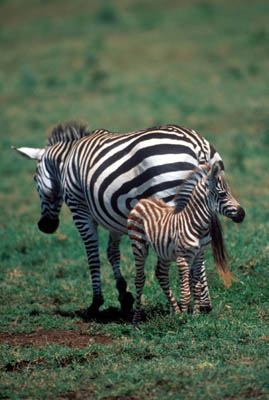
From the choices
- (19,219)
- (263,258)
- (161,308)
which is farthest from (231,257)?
(19,219)

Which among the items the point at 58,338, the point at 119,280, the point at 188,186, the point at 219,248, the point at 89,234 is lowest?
the point at 58,338

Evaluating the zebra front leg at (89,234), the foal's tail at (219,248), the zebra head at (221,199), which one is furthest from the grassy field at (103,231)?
the zebra head at (221,199)

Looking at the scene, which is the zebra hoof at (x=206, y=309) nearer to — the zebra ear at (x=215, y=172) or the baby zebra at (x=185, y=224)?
the baby zebra at (x=185, y=224)

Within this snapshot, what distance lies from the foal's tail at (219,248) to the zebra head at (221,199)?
40 cm

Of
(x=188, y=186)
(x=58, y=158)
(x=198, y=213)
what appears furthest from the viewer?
(x=58, y=158)

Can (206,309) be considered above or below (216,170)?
below

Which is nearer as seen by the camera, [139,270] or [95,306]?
[139,270]

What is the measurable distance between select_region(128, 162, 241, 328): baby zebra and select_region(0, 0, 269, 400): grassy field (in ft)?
1.45

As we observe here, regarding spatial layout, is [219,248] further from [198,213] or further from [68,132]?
[68,132]

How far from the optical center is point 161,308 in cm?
702

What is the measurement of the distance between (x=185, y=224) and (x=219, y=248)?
0.71m

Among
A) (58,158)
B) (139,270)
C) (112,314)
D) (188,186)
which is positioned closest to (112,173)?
(188,186)

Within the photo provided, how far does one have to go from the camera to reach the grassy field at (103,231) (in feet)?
17.0

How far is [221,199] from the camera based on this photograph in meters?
6.00
